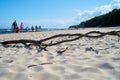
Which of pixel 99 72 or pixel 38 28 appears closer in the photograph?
pixel 99 72

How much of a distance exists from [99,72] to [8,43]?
488 cm

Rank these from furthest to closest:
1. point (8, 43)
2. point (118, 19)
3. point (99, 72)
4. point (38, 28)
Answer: point (118, 19), point (38, 28), point (8, 43), point (99, 72)

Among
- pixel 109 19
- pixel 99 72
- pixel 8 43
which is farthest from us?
pixel 109 19

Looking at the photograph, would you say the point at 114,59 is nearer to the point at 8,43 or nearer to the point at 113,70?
the point at 113,70

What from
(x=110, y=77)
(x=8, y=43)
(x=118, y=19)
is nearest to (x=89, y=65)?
(x=110, y=77)

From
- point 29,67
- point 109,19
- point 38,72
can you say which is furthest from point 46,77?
point 109,19

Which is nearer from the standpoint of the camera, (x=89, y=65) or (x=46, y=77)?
(x=46, y=77)

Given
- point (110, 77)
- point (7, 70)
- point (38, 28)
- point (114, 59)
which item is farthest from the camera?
point (38, 28)

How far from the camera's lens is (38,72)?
10.6 feet

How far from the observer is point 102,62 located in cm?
382

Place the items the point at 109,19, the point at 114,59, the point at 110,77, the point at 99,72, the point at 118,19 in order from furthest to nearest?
1. the point at 109,19
2. the point at 118,19
3. the point at 114,59
4. the point at 99,72
5. the point at 110,77

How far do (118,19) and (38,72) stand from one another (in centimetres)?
5847

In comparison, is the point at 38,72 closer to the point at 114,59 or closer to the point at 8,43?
the point at 114,59

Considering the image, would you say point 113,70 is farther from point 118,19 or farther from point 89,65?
point 118,19
